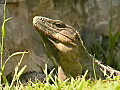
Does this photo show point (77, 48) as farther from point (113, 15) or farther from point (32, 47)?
point (113, 15)

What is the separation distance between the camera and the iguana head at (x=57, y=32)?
3.33m

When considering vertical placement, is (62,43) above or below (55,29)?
below

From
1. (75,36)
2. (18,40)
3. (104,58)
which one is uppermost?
(75,36)

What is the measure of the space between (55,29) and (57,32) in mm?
29

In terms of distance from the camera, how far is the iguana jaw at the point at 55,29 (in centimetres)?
332

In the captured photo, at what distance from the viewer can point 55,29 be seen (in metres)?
3.38

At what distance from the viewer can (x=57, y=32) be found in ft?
11.1

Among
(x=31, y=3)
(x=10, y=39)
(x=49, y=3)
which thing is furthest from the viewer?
(x=49, y=3)

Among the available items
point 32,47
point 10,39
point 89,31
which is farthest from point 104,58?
point 10,39

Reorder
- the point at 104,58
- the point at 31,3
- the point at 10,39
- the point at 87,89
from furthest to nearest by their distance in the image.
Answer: the point at 104,58
the point at 31,3
the point at 10,39
the point at 87,89

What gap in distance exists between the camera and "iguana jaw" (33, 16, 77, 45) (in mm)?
3324

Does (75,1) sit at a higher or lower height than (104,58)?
higher

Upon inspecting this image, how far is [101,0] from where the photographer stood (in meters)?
5.91

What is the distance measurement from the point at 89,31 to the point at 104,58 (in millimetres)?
432
